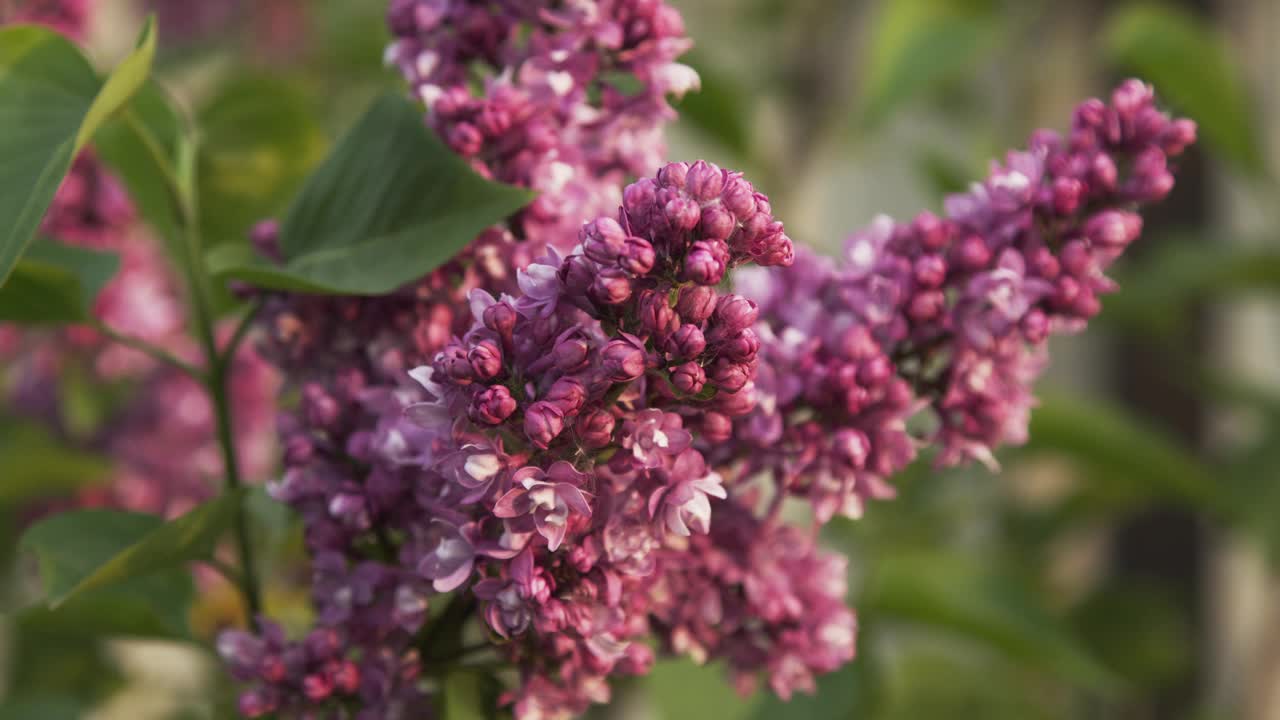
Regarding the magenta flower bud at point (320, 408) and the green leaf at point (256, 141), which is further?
the green leaf at point (256, 141)

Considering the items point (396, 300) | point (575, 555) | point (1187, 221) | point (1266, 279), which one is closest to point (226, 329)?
point (396, 300)

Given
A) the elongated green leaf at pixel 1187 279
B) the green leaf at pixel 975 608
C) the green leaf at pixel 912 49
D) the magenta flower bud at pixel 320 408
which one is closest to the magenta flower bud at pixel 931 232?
the magenta flower bud at pixel 320 408

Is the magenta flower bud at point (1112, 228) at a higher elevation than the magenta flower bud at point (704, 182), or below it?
higher

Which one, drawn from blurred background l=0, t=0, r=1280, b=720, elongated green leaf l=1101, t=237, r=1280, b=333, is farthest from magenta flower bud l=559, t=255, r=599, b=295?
elongated green leaf l=1101, t=237, r=1280, b=333

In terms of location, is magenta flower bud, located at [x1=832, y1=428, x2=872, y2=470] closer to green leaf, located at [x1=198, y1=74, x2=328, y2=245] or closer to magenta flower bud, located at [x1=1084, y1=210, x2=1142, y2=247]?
magenta flower bud, located at [x1=1084, y1=210, x2=1142, y2=247]

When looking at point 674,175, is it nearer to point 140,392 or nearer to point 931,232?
point 931,232

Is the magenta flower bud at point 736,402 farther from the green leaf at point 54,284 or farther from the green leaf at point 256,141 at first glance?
the green leaf at point 256,141
